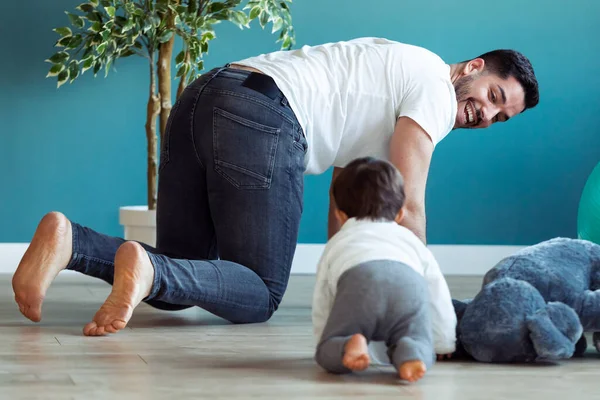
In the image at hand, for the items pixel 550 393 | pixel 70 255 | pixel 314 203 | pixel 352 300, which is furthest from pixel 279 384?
pixel 314 203

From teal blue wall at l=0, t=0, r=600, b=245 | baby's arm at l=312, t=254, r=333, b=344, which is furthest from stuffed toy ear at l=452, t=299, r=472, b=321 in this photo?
teal blue wall at l=0, t=0, r=600, b=245

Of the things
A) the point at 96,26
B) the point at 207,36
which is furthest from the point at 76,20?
the point at 207,36

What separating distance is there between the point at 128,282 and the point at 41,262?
0.24 m

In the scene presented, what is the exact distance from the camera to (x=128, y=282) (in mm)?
1548

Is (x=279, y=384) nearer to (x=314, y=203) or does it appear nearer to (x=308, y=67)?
(x=308, y=67)

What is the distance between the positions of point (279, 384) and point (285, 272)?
1.95 ft

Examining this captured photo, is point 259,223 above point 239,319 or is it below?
above

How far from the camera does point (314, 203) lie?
137 inches

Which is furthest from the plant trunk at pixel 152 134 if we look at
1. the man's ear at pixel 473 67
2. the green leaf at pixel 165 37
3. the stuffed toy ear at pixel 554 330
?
the stuffed toy ear at pixel 554 330

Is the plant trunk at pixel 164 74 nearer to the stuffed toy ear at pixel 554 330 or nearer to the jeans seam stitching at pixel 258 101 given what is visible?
the jeans seam stitching at pixel 258 101

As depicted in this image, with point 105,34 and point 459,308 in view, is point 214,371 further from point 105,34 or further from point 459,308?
point 105,34

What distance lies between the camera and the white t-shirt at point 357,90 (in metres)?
1.82

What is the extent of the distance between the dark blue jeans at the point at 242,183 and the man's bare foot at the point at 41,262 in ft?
0.14

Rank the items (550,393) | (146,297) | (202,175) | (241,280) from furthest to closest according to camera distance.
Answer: (202,175)
(241,280)
(146,297)
(550,393)
